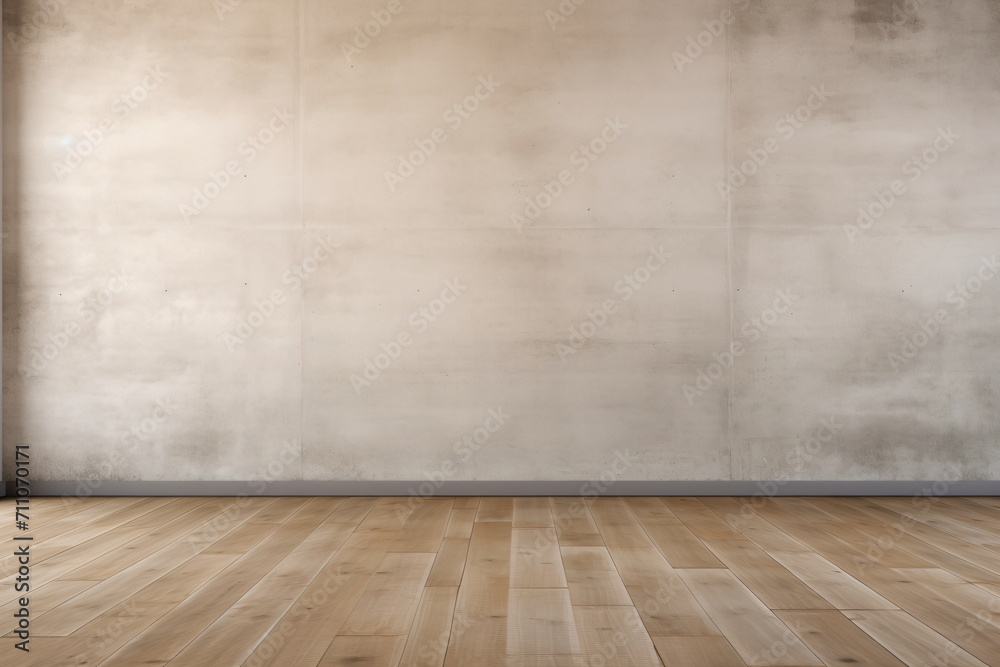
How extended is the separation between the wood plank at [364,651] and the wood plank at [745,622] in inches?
37.9

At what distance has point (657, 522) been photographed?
3758mm

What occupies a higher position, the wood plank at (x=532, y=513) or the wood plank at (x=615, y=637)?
the wood plank at (x=615, y=637)

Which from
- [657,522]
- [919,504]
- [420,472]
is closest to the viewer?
[657,522]

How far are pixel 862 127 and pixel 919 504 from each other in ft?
7.58

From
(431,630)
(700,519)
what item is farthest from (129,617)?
(700,519)

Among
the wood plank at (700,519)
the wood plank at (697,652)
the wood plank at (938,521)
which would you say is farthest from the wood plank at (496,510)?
the wood plank at (938,521)

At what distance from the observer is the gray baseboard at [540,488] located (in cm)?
447

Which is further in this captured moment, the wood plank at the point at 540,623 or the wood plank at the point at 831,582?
the wood plank at the point at 831,582

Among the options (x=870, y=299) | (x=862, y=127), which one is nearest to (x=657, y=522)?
(x=870, y=299)

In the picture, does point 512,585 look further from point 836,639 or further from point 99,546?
point 99,546

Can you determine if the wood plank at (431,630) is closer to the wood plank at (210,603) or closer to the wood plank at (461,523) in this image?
the wood plank at (210,603)

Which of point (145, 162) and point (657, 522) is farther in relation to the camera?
point (145, 162)

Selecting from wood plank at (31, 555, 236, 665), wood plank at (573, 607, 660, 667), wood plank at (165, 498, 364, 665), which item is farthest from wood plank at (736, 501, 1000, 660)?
wood plank at (31, 555, 236, 665)

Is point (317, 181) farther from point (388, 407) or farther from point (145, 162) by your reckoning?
point (388, 407)
